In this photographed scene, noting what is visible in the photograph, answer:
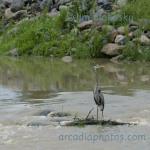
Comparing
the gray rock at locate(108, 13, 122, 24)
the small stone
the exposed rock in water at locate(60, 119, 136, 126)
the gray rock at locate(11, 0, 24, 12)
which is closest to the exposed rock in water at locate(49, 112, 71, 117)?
the exposed rock in water at locate(60, 119, 136, 126)

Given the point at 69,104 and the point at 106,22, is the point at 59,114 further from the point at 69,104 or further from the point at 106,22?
the point at 106,22

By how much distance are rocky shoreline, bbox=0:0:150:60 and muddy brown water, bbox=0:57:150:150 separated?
44.5 inches

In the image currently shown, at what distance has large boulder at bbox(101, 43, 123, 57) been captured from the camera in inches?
722

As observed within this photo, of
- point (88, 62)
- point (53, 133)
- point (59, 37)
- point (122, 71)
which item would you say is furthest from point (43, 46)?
point (53, 133)

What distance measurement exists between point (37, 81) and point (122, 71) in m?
2.49

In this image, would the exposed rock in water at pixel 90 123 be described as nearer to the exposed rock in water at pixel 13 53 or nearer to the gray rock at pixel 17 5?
the exposed rock in water at pixel 13 53

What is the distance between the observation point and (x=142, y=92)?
11.6 m

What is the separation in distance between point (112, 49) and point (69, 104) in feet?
27.0

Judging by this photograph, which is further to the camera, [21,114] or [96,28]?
[96,28]

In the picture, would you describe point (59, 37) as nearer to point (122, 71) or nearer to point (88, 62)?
point (88, 62)

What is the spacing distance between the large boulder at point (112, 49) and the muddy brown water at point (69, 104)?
591 millimetres

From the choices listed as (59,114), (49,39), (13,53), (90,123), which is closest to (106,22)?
(49,39)

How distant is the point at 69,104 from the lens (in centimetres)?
1045

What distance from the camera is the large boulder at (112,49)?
18.3 m
